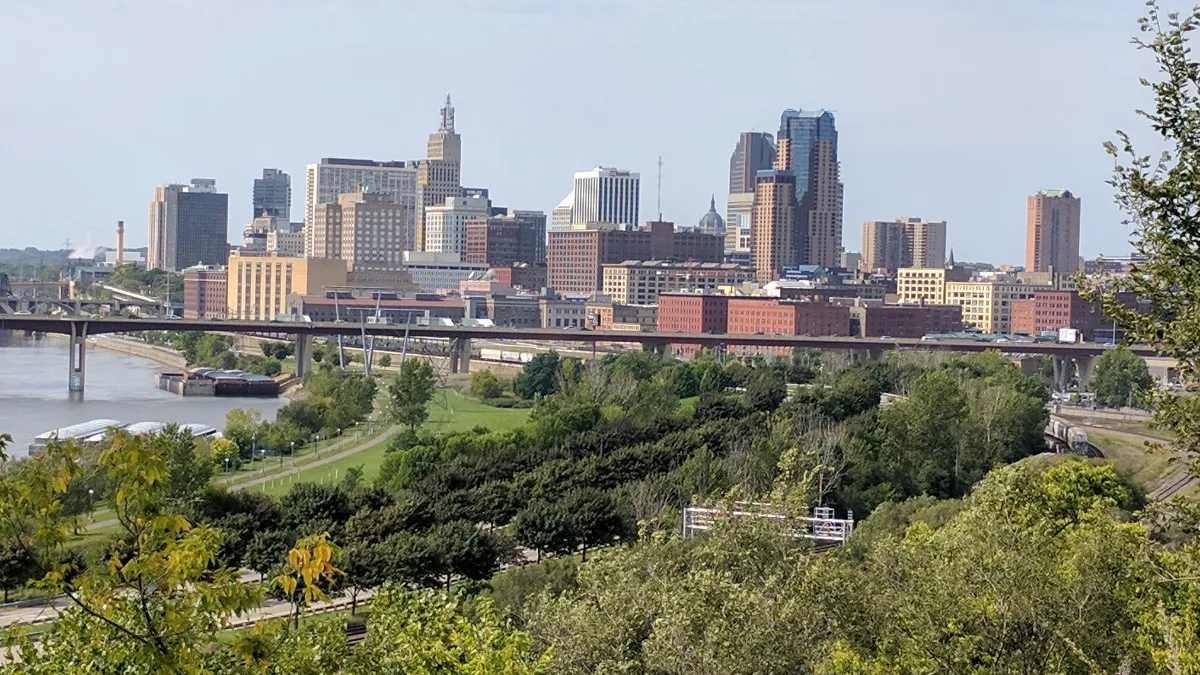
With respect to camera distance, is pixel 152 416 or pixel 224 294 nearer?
pixel 152 416

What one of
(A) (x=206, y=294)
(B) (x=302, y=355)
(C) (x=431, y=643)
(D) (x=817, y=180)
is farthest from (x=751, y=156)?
(C) (x=431, y=643)

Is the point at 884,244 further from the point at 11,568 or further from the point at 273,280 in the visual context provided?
the point at 11,568

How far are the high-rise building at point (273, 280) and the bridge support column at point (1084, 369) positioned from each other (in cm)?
4220

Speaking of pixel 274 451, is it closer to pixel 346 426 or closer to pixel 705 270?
pixel 346 426

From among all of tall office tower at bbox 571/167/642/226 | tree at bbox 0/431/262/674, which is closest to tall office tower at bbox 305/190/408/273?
tall office tower at bbox 571/167/642/226

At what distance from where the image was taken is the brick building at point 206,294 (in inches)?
3804

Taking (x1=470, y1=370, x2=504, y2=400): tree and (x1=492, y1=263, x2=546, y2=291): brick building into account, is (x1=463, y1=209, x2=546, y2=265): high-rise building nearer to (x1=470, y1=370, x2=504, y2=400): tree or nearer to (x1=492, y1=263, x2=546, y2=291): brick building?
(x1=492, y1=263, x2=546, y2=291): brick building

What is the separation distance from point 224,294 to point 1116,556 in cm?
8971

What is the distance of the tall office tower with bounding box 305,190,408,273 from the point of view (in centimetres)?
11081

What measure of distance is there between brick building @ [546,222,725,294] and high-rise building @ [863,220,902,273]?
3179 centimetres

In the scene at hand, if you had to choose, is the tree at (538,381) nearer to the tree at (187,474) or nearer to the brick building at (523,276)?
the tree at (187,474)

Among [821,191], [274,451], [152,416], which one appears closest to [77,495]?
[274,451]

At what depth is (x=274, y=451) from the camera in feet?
112

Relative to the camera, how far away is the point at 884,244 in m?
138
